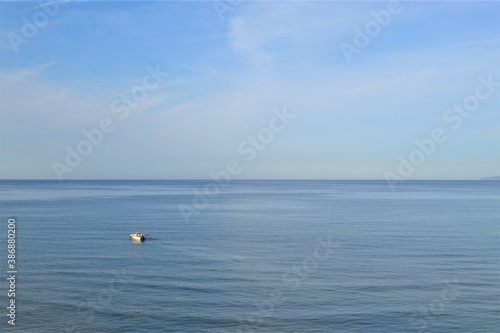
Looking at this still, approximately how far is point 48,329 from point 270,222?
6667cm

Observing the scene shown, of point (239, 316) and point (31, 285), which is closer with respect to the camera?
point (239, 316)

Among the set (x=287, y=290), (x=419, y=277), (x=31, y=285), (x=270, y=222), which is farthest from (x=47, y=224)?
(x=419, y=277)

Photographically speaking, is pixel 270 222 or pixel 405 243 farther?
pixel 270 222

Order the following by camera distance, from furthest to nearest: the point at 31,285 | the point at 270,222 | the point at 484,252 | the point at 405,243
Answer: the point at 270,222, the point at 405,243, the point at 484,252, the point at 31,285

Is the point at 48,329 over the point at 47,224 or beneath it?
beneath

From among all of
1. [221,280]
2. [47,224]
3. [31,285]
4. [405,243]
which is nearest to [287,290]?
[221,280]

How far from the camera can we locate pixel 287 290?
47875 mm

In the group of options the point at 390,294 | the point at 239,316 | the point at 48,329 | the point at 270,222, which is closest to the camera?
the point at 48,329

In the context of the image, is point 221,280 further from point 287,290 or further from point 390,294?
point 390,294

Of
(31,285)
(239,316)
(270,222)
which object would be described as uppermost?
(270,222)

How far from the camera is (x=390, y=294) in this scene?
46.1m

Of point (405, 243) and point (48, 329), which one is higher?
point (405, 243)

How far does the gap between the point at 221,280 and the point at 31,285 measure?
18.1 meters

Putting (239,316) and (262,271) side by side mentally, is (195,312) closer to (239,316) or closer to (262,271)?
(239,316)
